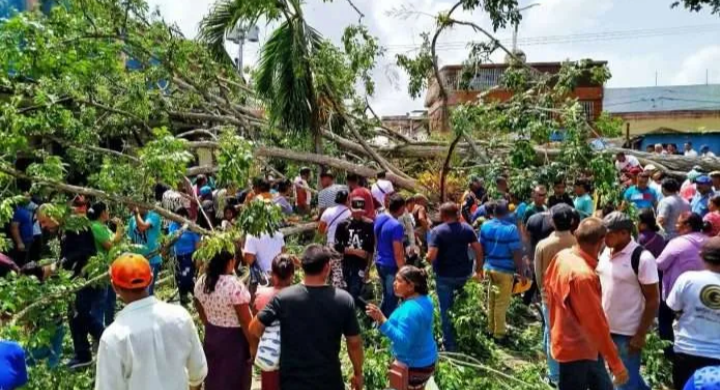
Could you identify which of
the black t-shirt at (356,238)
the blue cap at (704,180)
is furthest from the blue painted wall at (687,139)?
A: the black t-shirt at (356,238)

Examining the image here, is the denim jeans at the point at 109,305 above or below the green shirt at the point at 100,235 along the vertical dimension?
below

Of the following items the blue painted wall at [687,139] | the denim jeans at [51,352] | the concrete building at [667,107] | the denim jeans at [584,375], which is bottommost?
the denim jeans at [51,352]

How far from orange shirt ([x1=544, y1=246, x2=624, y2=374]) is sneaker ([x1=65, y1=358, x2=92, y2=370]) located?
3.81 m

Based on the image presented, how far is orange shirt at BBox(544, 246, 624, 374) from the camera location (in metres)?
3.62

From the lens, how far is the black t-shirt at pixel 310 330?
3.54 metres

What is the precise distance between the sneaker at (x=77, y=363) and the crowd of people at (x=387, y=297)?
0.03 metres

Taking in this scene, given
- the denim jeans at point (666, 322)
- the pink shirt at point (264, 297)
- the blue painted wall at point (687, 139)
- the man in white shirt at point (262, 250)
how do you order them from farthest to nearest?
the blue painted wall at point (687, 139), the man in white shirt at point (262, 250), the denim jeans at point (666, 322), the pink shirt at point (264, 297)

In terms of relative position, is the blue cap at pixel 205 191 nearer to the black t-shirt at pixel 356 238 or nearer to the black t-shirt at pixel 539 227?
the black t-shirt at pixel 356 238

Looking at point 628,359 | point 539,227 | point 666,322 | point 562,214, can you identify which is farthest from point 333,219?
point 628,359

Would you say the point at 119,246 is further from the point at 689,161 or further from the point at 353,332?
the point at 689,161

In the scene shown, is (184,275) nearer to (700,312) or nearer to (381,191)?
(381,191)

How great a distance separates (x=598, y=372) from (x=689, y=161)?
8.94 m

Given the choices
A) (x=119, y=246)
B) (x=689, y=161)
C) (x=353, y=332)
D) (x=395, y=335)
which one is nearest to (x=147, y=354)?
(x=353, y=332)

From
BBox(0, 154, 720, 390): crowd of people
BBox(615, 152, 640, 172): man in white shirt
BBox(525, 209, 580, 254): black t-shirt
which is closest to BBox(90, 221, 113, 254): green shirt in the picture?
BBox(0, 154, 720, 390): crowd of people
